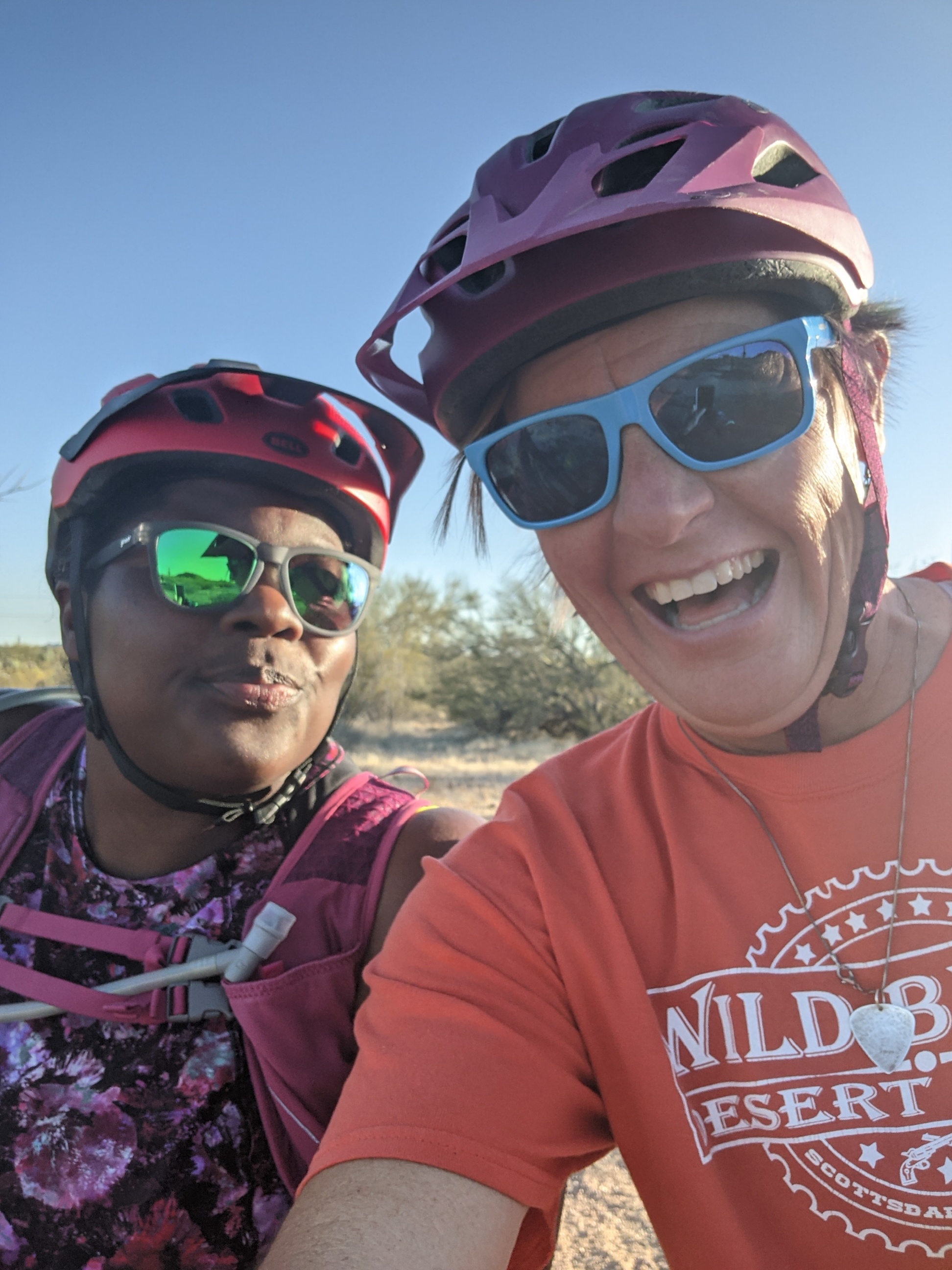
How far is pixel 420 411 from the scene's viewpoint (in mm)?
2098

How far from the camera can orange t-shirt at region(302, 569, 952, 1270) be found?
1.20 meters

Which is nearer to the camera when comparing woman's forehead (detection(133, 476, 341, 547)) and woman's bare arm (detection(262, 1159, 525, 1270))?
woman's bare arm (detection(262, 1159, 525, 1270))

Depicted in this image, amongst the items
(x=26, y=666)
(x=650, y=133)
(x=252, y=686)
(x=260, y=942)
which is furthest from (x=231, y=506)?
(x=26, y=666)

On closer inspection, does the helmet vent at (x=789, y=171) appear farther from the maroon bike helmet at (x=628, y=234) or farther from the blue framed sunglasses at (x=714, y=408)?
the blue framed sunglasses at (x=714, y=408)

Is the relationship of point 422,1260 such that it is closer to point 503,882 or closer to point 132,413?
point 503,882

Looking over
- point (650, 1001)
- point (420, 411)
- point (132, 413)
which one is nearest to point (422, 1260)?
point (650, 1001)

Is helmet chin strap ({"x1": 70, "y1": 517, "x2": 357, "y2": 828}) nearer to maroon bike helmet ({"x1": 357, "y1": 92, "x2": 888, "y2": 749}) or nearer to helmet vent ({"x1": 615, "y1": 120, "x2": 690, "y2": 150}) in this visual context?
maroon bike helmet ({"x1": 357, "y1": 92, "x2": 888, "y2": 749})

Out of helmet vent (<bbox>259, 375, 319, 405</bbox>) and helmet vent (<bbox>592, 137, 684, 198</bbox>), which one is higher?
helmet vent (<bbox>592, 137, 684, 198</bbox>)

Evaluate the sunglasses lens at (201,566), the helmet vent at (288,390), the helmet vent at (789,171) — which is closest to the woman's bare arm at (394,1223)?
the sunglasses lens at (201,566)

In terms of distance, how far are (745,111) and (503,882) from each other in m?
1.64

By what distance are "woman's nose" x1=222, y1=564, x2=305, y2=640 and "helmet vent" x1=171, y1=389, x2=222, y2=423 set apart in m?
0.44

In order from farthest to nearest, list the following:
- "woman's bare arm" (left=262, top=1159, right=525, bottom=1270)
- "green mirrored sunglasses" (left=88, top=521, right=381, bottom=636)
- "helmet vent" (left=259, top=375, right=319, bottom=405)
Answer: "helmet vent" (left=259, top=375, right=319, bottom=405)
"green mirrored sunglasses" (left=88, top=521, right=381, bottom=636)
"woman's bare arm" (left=262, top=1159, right=525, bottom=1270)

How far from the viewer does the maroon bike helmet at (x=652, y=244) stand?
1.47m

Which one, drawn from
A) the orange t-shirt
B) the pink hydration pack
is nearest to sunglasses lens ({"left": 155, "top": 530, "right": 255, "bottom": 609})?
the pink hydration pack
